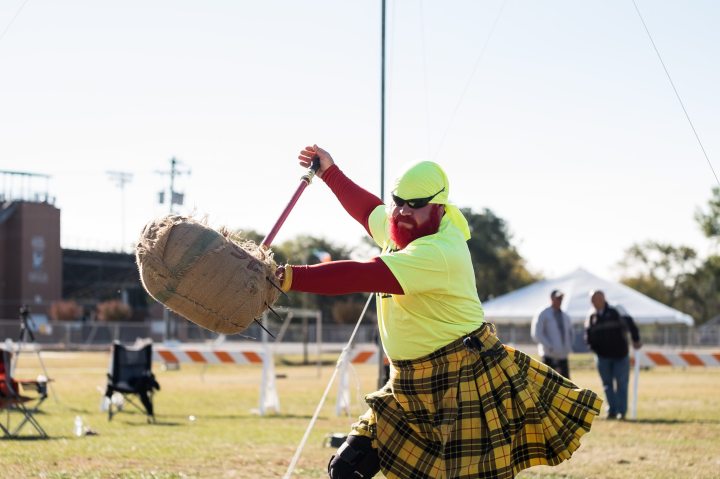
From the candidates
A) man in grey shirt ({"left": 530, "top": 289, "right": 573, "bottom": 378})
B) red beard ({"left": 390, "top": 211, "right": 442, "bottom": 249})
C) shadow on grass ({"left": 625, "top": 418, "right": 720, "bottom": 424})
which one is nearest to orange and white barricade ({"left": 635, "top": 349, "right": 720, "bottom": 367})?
man in grey shirt ({"left": 530, "top": 289, "right": 573, "bottom": 378})

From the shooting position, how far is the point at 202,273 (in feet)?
13.6

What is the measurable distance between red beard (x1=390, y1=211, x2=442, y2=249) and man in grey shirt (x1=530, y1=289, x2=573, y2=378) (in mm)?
11442

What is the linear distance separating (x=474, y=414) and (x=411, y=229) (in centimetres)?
88

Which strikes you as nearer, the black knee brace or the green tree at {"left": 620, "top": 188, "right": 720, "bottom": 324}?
the black knee brace

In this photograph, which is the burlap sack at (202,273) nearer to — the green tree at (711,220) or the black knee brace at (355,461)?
the black knee brace at (355,461)

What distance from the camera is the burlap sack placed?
415 centimetres

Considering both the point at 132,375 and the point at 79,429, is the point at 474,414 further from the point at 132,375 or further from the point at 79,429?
the point at 132,375

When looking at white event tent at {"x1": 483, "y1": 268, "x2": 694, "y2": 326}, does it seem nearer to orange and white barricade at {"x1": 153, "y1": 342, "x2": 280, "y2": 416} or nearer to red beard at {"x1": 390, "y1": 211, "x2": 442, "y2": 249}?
orange and white barricade at {"x1": 153, "y1": 342, "x2": 280, "y2": 416}

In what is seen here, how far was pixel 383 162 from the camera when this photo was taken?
10.4 metres

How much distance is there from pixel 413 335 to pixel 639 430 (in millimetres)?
9410

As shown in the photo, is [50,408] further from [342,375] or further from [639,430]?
[639,430]

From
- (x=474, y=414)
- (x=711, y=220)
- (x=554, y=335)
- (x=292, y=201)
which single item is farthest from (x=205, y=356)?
(x=711, y=220)

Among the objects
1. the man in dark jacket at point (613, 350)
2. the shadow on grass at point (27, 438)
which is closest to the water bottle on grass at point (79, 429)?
the shadow on grass at point (27, 438)

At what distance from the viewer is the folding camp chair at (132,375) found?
1491 cm
